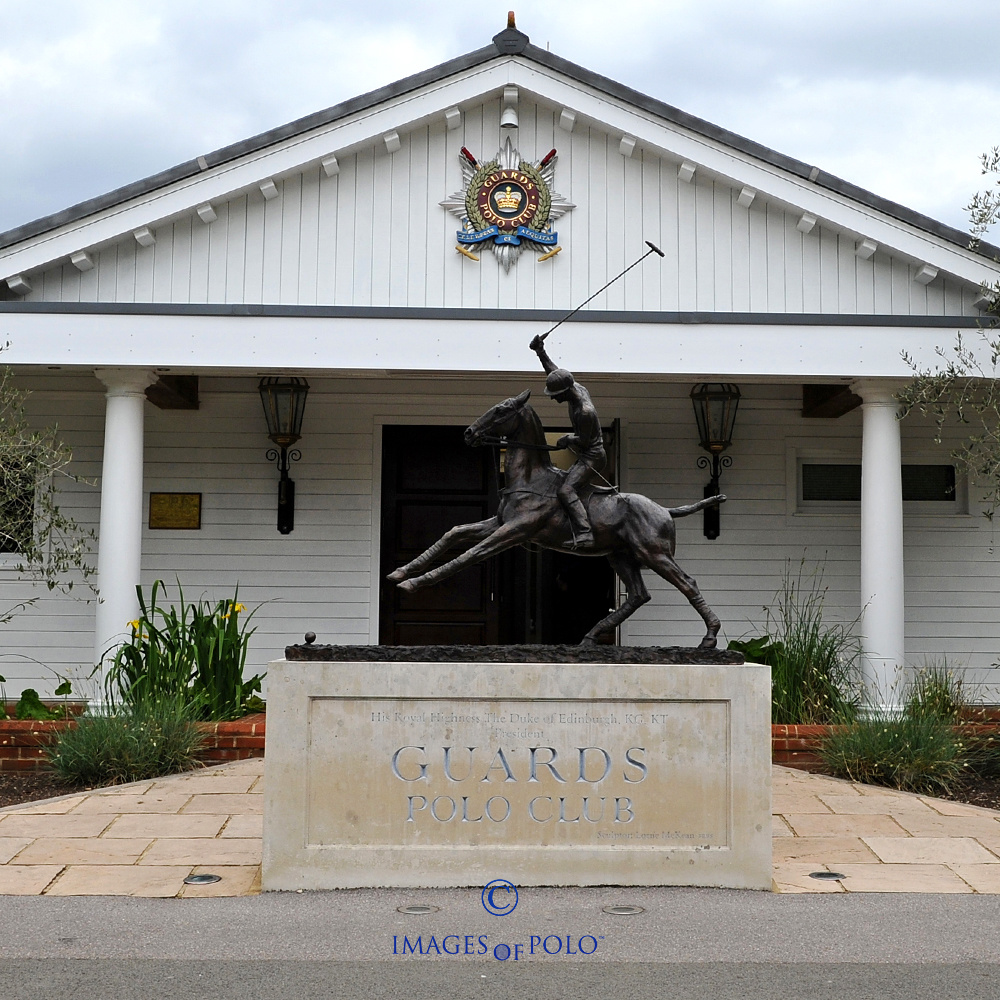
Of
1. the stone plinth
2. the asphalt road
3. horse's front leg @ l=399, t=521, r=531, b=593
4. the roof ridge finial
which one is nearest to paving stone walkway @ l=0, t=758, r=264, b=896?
the asphalt road

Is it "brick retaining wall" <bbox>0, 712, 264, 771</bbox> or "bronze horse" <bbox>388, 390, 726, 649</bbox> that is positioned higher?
"bronze horse" <bbox>388, 390, 726, 649</bbox>

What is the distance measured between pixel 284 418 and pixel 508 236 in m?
2.63

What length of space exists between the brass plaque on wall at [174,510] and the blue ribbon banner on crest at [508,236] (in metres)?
3.56

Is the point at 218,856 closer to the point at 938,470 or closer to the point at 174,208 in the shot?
the point at 174,208

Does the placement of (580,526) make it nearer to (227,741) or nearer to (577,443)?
(577,443)

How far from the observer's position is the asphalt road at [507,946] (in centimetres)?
392

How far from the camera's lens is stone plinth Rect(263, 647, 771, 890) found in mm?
5086

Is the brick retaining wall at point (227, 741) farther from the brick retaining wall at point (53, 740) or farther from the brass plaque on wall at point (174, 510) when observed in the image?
the brass plaque on wall at point (174, 510)

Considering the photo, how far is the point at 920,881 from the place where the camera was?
5.32 m

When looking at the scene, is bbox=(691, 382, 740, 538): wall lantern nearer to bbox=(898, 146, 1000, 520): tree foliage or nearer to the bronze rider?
bbox=(898, 146, 1000, 520): tree foliage

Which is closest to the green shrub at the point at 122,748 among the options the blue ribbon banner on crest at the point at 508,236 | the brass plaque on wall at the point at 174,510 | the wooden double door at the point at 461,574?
the brass plaque on wall at the point at 174,510

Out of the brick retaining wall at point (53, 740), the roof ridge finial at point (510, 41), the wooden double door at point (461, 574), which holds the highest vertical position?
the roof ridge finial at point (510, 41)

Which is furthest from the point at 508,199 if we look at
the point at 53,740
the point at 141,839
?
the point at 141,839

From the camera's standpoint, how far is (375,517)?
1046 centimetres
